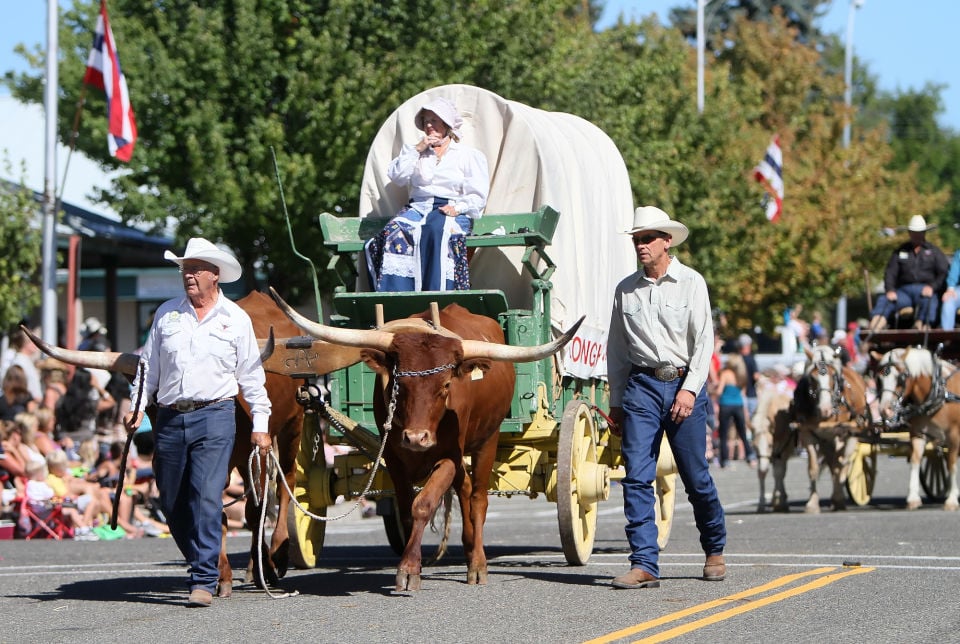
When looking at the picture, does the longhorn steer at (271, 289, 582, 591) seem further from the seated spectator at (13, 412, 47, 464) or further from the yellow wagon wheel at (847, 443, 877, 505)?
the yellow wagon wheel at (847, 443, 877, 505)

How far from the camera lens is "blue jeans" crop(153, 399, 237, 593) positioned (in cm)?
1016

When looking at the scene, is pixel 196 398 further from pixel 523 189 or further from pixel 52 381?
pixel 52 381

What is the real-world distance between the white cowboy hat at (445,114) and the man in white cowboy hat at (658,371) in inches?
91.3

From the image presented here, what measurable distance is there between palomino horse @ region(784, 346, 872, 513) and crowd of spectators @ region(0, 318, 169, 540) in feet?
23.7

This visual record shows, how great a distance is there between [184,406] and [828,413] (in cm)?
1061

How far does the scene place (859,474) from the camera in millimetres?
20391

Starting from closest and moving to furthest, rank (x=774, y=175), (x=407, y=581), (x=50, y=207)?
(x=407, y=581)
(x=50, y=207)
(x=774, y=175)

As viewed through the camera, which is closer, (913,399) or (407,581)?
(407,581)

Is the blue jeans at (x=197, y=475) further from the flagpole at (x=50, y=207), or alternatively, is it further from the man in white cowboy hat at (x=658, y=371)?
the flagpole at (x=50, y=207)

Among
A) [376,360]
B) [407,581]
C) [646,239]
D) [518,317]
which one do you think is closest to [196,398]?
[376,360]

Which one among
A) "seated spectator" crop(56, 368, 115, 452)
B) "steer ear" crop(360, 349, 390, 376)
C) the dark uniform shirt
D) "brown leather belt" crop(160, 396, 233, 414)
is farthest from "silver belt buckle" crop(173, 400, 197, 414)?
the dark uniform shirt

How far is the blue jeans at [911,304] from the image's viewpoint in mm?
19828

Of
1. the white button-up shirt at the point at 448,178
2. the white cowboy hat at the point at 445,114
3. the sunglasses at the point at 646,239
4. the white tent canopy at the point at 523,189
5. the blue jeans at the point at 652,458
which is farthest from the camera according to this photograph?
the white tent canopy at the point at 523,189

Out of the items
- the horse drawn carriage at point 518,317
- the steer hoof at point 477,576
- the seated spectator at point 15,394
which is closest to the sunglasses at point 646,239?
the horse drawn carriage at point 518,317
